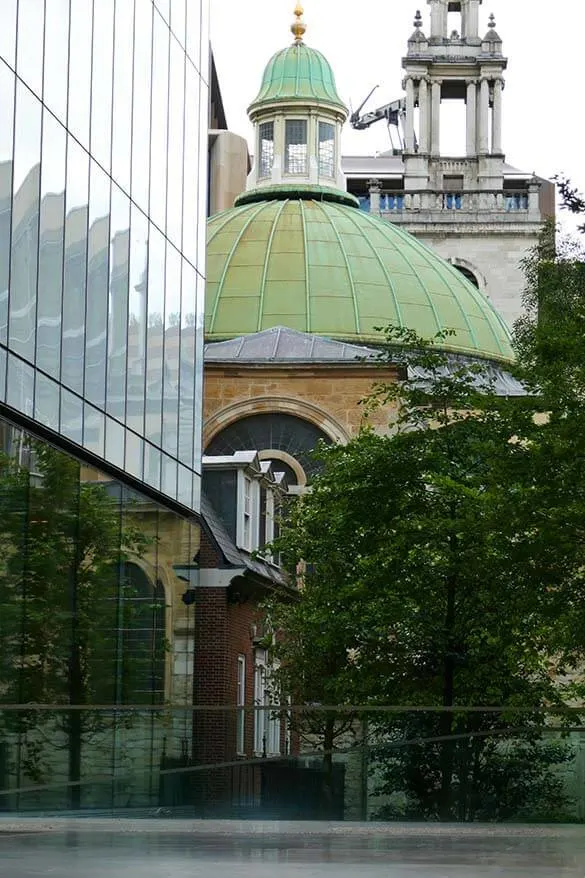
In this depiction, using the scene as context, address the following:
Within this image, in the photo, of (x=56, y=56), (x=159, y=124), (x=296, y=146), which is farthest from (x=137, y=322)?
(x=296, y=146)

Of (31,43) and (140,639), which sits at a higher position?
(31,43)

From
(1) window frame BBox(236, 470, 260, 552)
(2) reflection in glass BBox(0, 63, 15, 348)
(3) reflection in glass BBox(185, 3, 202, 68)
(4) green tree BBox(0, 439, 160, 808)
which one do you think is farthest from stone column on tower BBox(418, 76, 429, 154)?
(2) reflection in glass BBox(0, 63, 15, 348)

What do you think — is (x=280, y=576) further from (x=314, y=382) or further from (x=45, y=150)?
(x=45, y=150)

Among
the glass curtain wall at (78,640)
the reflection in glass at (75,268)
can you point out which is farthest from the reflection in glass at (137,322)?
the reflection in glass at (75,268)

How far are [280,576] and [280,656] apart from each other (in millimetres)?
7111

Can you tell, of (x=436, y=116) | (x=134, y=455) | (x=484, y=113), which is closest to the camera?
(x=134, y=455)

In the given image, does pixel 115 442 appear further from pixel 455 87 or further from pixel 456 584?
pixel 455 87

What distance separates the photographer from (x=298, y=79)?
7575 centimetres

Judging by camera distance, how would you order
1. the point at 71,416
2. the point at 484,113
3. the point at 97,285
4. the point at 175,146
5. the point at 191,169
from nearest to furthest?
1. the point at 71,416
2. the point at 97,285
3. the point at 175,146
4. the point at 191,169
5. the point at 484,113

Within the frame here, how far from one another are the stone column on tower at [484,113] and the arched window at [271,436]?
188 ft

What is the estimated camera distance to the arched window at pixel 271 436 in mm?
55188

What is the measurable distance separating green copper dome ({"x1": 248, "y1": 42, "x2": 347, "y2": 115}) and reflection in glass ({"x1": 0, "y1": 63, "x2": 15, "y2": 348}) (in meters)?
51.7

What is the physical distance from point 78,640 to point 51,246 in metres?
5.38

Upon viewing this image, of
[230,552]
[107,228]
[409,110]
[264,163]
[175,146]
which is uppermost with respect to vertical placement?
[409,110]
